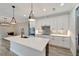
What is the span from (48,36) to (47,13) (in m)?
0.70

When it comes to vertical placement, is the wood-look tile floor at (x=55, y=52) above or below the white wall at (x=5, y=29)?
below

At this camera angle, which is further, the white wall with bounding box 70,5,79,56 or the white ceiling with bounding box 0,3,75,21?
the white wall with bounding box 70,5,79,56

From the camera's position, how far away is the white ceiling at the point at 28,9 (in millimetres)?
3270

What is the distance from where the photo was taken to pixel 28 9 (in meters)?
3.35

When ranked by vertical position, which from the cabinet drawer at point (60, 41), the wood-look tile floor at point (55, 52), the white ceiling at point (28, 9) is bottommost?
the wood-look tile floor at point (55, 52)

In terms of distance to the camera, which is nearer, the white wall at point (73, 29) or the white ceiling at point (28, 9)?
the white ceiling at point (28, 9)

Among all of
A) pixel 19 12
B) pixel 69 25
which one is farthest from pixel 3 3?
pixel 69 25

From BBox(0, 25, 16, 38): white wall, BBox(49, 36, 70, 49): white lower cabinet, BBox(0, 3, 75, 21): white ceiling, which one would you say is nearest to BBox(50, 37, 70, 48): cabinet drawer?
BBox(49, 36, 70, 49): white lower cabinet

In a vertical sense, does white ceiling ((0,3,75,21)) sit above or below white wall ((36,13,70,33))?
above

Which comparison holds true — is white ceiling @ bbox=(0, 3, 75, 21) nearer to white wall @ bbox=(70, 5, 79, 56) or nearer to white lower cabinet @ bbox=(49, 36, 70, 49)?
white wall @ bbox=(70, 5, 79, 56)

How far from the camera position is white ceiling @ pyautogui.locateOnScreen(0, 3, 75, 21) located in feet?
10.7

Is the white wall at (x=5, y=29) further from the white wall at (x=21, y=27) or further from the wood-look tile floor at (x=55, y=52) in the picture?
the wood-look tile floor at (x=55, y=52)

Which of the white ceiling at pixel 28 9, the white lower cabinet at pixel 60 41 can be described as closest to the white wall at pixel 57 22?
the white ceiling at pixel 28 9

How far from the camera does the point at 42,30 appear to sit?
3.46m
